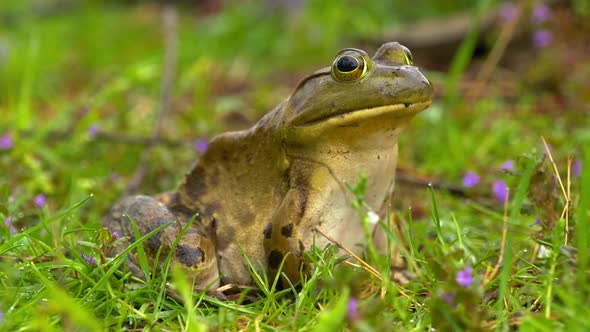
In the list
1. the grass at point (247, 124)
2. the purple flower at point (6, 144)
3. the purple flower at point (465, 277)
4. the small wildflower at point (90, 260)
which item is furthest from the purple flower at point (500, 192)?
the purple flower at point (6, 144)

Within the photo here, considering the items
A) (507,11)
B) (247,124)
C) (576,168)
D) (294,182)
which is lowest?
(247,124)

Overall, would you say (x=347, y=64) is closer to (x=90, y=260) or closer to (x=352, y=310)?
(x=352, y=310)

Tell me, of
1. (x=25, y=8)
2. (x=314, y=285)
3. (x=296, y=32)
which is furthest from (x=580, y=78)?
(x=25, y=8)

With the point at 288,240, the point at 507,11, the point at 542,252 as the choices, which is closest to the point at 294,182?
the point at 288,240

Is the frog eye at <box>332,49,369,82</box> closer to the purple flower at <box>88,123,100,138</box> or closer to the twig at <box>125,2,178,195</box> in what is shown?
the twig at <box>125,2,178,195</box>

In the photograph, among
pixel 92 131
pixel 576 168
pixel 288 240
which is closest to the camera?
pixel 288 240

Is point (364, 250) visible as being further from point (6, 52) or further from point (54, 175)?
point (6, 52)
